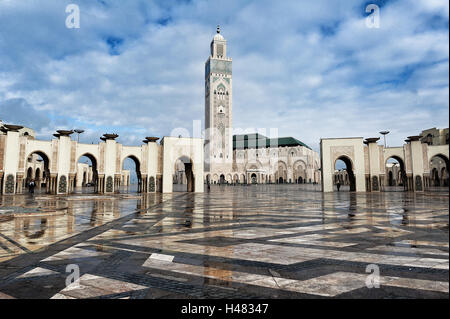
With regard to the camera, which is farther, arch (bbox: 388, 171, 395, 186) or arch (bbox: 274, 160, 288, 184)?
arch (bbox: 274, 160, 288, 184)

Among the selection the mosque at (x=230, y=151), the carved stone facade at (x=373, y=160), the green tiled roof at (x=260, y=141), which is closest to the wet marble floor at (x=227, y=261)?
the carved stone facade at (x=373, y=160)

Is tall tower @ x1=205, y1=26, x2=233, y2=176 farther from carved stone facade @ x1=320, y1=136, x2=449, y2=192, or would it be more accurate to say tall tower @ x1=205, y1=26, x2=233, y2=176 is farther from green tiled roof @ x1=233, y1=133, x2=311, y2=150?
carved stone facade @ x1=320, y1=136, x2=449, y2=192

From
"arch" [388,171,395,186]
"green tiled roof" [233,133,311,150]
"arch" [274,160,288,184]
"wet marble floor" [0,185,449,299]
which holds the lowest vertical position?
"wet marble floor" [0,185,449,299]

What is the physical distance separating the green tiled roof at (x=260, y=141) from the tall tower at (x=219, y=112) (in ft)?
46.5

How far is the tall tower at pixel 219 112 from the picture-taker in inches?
2608

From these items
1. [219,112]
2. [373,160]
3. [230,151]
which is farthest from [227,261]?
[219,112]

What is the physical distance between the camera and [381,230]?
569 cm

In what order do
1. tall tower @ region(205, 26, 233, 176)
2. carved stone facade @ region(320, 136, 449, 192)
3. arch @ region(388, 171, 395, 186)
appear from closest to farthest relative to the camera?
carved stone facade @ region(320, 136, 449, 192)
arch @ region(388, 171, 395, 186)
tall tower @ region(205, 26, 233, 176)

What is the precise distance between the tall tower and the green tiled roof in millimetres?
14162

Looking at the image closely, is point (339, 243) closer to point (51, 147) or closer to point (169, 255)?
point (169, 255)

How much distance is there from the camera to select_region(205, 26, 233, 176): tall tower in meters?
66.2

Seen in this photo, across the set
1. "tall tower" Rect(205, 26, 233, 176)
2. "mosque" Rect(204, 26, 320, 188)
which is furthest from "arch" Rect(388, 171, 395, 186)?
"tall tower" Rect(205, 26, 233, 176)

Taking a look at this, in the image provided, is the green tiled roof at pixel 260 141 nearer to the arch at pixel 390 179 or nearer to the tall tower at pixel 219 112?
the tall tower at pixel 219 112
